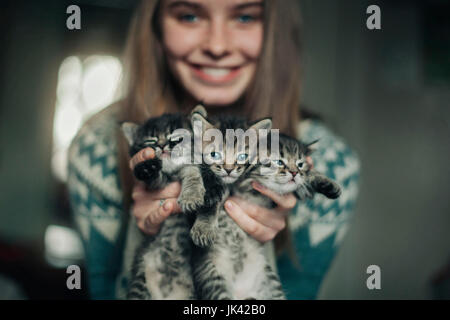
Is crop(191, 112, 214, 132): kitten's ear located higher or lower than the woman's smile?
lower

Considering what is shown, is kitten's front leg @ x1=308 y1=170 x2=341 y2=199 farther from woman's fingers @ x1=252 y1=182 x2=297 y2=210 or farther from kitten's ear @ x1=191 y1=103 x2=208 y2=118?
kitten's ear @ x1=191 y1=103 x2=208 y2=118

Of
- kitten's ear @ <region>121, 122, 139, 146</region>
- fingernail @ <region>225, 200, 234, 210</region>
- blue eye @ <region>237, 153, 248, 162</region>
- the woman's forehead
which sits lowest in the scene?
fingernail @ <region>225, 200, 234, 210</region>

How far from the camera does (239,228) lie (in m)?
0.50

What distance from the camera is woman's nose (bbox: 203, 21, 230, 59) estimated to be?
51 centimetres

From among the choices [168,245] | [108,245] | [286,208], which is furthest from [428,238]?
[108,245]

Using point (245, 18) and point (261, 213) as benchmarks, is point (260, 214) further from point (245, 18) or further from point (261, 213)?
point (245, 18)

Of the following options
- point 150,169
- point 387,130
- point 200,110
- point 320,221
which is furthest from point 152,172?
point 387,130

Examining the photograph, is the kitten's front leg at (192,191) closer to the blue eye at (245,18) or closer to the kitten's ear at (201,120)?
the kitten's ear at (201,120)

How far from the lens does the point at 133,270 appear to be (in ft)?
1.82

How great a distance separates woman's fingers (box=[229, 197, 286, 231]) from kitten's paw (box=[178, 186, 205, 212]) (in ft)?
0.15

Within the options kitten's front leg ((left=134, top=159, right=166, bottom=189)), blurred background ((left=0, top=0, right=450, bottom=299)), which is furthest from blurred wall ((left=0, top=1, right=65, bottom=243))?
kitten's front leg ((left=134, top=159, right=166, bottom=189))

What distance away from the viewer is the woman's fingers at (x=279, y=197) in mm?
476

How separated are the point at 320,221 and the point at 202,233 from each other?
0.81 feet

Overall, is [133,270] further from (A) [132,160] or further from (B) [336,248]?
(B) [336,248]
